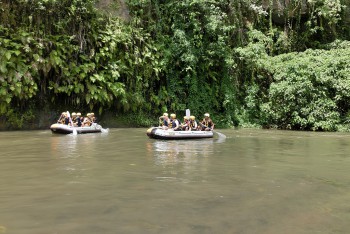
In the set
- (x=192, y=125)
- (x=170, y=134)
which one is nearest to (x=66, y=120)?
(x=170, y=134)

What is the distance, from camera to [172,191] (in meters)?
6.52

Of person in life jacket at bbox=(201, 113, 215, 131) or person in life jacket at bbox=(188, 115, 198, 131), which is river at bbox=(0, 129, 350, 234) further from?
person in life jacket at bbox=(201, 113, 215, 131)

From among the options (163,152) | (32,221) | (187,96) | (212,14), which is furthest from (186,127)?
(32,221)

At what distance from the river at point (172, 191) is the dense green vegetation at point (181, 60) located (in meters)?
7.26

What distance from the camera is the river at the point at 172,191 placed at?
489 cm

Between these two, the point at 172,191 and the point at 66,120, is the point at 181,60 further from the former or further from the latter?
the point at 172,191

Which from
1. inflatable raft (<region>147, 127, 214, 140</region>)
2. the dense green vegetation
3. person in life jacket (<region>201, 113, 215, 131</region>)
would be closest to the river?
inflatable raft (<region>147, 127, 214, 140</region>)

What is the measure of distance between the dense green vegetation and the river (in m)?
7.26

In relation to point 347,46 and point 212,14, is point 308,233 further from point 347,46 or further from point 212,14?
point 347,46

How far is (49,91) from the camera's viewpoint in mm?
18844

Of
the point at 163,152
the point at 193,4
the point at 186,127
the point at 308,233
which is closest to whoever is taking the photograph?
the point at 308,233

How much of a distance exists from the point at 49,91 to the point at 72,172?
38.2 ft

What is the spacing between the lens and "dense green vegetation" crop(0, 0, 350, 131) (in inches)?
723

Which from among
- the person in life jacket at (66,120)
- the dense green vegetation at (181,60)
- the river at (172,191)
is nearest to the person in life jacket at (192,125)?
the river at (172,191)
